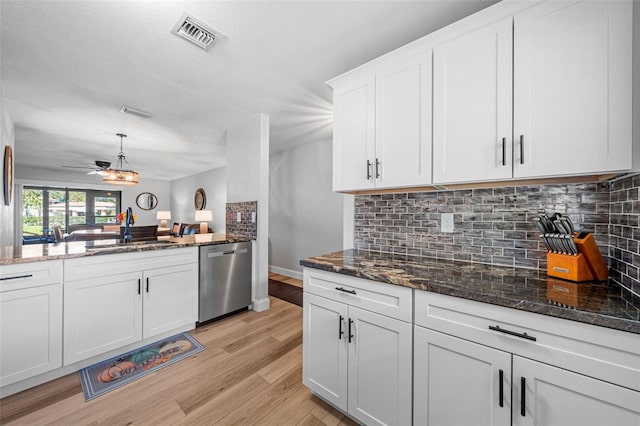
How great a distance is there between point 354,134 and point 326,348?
1.40 m

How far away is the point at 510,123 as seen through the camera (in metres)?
1.19

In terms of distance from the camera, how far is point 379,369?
1.26 m

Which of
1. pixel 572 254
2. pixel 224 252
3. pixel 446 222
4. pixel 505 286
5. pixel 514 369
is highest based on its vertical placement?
pixel 446 222

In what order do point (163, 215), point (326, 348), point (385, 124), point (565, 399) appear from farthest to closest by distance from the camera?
point (163, 215) < point (385, 124) < point (326, 348) < point (565, 399)

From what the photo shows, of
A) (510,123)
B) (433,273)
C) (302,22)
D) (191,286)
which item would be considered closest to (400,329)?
(433,273)

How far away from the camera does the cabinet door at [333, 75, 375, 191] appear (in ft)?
5.41

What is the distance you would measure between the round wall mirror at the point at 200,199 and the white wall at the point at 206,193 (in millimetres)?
110

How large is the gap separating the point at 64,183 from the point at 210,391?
28.4 feet

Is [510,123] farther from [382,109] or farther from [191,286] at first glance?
[191,286]

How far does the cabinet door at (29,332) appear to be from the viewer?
1561 mm

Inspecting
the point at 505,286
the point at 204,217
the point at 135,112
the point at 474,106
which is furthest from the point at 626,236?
the point at 204,217

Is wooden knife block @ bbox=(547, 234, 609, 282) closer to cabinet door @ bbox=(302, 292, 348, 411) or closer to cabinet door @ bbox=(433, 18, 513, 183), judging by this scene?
cabinet door @ bbox=(433, 18, 513, 183)

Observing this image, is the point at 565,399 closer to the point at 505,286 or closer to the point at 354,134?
the point at 505,286

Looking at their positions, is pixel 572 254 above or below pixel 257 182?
below
